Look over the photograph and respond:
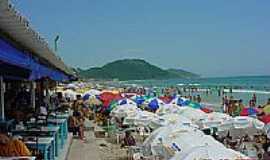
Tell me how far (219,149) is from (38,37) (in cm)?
295

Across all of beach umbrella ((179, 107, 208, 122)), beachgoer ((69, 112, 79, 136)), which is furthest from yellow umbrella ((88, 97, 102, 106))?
beach umbrella ((179, 107, 208, 122))

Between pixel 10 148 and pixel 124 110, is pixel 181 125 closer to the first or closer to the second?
pixel 10 148

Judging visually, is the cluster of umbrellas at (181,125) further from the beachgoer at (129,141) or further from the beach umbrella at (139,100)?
the beachgoer at (129,141)

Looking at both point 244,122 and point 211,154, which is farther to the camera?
point 244,122

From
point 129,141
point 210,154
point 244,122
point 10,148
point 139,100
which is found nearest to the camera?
point 10,148

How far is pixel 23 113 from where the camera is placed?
42.8ft

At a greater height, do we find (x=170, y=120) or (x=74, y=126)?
(x=170, y=120)

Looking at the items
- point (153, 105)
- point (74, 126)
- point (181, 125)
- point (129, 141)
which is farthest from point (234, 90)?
point (181, 125)

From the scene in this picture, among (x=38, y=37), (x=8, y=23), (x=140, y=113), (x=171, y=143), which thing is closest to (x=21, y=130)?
(x=171, y=143)

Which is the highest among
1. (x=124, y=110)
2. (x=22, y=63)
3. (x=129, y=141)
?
(x=22, y=63)

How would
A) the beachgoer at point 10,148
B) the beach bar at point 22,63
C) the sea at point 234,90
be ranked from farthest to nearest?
1. the sea at point 234,90
2. the beachgoer at point 10,148
3. the beach bar at point 22,63

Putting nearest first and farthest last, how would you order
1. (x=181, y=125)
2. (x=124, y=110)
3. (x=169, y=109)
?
1. (x=181, y=125)
2. (x=169, y=109)
3. (x=124, y=110)

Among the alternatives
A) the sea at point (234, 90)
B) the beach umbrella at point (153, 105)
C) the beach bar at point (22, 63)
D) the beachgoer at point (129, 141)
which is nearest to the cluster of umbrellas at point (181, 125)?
the beach umbrella at point (153, 105)

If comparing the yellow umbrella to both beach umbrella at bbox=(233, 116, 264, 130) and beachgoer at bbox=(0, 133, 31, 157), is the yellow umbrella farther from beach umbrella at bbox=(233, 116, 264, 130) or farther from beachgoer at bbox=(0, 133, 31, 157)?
beachgoer at bbox=(0, 133, 31, 157)
